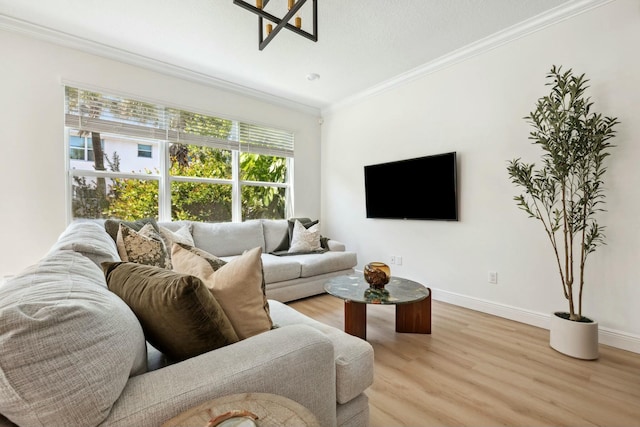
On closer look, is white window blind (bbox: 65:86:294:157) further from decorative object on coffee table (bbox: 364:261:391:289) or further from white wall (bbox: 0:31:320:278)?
decorative object on coffee table (bbox: 364:261:391:289)

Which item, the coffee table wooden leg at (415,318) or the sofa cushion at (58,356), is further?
the coffee table wooden leg at (415,318)

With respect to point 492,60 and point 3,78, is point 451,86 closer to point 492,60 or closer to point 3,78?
point 492,60

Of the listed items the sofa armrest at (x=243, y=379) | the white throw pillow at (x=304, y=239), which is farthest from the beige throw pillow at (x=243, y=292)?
the white throw pillow at (x=304, y=239)

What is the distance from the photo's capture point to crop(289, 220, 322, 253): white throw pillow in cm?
384

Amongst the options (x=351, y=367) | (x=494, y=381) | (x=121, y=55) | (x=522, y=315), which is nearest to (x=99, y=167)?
(x=121, y=55)

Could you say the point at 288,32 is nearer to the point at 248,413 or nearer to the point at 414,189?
the point at 414,189

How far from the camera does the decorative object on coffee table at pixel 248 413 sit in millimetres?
646

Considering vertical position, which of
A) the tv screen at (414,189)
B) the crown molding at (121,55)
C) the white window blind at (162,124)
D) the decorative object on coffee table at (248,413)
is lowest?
the decorative object on coffee table at (248,413)

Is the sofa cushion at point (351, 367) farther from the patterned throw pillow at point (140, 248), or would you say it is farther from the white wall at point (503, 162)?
the white wall at point (503, 162)

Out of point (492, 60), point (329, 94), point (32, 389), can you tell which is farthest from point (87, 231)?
point (492, 60)

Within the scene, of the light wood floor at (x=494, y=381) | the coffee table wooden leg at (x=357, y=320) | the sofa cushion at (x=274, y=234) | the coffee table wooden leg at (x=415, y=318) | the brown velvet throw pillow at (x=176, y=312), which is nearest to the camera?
the brown velvet throw pillow at (x=176, y=312)

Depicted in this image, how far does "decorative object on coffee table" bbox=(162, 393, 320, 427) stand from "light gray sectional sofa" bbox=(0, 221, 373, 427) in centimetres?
6

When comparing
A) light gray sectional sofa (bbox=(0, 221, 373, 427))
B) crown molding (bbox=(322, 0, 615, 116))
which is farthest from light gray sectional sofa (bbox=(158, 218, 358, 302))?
crown molding (bbox=(322, 0, 615, 116))

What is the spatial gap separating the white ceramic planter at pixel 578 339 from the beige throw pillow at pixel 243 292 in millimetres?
2236
